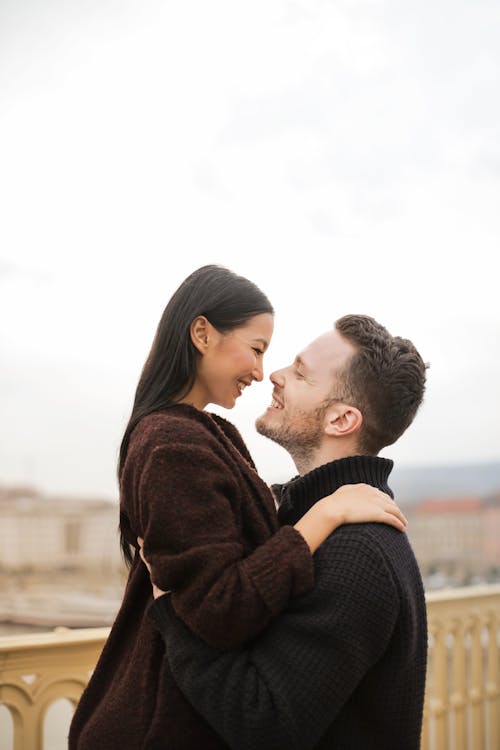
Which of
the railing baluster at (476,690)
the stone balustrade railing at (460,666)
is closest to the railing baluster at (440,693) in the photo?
the stone balustrade railing at (460,666)

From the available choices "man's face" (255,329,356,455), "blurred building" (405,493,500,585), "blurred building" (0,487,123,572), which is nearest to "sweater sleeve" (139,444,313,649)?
"man's face" (255,329,356,455)

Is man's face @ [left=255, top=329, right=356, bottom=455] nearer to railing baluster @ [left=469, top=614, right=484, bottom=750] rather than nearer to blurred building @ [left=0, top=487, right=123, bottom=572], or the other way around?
railing baluster @ [left=469, top=614, right=484, bottom=750]

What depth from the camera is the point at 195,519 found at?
1.00m

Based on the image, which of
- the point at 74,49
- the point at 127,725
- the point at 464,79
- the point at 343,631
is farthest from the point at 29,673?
the point at 464,79

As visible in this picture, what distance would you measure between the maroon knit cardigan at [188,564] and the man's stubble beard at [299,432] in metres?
0.19

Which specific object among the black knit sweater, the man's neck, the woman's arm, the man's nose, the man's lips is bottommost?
the black knit sweater

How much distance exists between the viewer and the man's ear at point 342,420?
1.32 metres

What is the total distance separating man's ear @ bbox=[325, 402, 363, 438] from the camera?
1321 millimetres

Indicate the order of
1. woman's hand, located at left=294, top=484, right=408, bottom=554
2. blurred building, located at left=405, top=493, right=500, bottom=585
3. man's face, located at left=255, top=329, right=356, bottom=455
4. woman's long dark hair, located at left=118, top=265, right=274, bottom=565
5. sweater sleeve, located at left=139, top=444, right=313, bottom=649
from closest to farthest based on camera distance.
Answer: sweater sleeve, located at left=139, top=444, right=313, bottom=649, woman's hand, located at left=294, top=484, right=408, bottom=554, woman's long dark hair, located at left=118, top=265, right=274, bottom=565, man's face, located at left=255, top=329, right=356, bottom=455, blurred building, located at left=405, top=493, right=500, bottom=585

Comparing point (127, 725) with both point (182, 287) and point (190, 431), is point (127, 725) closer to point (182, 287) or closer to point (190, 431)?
point (190, 431)

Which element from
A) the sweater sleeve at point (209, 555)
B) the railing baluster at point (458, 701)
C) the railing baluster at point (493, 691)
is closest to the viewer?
the sweater sleeve at point (209, 555)

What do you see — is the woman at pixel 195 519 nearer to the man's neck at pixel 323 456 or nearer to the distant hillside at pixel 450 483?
the man's neck at pixel 323 456

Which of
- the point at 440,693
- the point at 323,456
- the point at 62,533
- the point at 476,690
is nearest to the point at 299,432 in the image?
the point at 323,456

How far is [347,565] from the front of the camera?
3.47 ft
